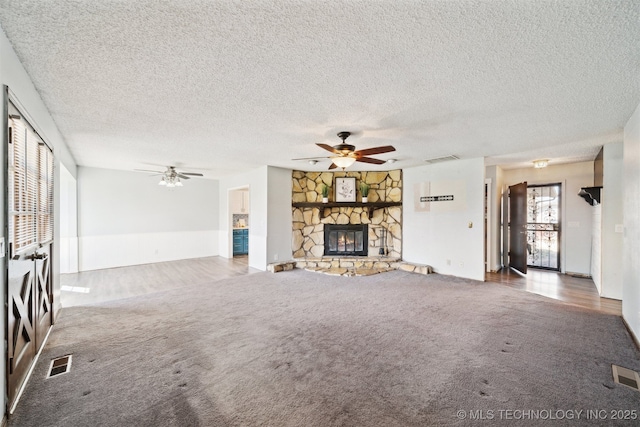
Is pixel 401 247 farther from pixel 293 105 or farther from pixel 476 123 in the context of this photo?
pixel 293 105

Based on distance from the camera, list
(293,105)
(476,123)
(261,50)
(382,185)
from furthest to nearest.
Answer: (382,185)
(476,123)
(293,105)
(261,50)

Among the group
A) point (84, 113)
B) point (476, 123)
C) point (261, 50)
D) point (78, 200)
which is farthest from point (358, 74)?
point (78, 200)

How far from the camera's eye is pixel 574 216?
19.4 ft

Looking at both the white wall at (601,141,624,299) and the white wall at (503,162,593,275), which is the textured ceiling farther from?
the white wall at (503,162,593,275)

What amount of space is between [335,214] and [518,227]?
4.04 meters

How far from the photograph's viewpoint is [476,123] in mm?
3352

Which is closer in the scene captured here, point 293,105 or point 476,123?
point 293,105

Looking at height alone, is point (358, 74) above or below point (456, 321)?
above

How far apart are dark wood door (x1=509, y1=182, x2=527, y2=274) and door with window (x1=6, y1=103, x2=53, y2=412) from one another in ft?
24.6

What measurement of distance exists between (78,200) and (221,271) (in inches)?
142

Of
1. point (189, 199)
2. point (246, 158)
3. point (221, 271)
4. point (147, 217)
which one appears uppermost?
point (246, 158)

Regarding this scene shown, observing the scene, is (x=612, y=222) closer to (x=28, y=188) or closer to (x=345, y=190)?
(x=345, y=190)

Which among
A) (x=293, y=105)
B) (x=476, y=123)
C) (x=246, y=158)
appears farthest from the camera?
(x=246, y=158)

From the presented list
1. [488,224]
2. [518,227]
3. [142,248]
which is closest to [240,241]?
[142,248]
